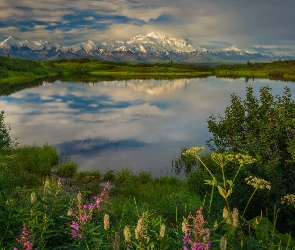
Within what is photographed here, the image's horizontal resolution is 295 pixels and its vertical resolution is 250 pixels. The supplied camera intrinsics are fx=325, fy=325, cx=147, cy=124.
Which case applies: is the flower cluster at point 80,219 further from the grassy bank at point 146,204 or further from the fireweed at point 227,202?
the fireweed at point 227,202

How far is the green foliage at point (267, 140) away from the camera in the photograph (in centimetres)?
1126

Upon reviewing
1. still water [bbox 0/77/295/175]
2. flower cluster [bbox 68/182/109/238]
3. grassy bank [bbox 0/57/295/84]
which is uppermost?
grassy bank [bbox 0/57/295/84]

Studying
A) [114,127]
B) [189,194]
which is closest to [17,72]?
[114,127]

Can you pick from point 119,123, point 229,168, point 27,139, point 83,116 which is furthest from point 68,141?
point 229,168

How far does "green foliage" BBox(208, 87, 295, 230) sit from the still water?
851 cm

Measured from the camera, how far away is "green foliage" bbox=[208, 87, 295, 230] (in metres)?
11.3

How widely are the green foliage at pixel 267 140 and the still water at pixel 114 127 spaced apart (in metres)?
8.51

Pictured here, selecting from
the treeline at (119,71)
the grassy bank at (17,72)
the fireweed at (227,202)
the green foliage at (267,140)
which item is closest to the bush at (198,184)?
the green foliage at (267,140)

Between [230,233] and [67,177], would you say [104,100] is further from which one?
[230,233]

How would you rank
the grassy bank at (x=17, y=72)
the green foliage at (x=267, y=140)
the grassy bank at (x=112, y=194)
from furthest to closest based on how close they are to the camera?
1. the grassy bank at (x=17, y=72)
2. the green foliage at (x=267, y=140)
3. the grassy bank at (x=112, y=194)

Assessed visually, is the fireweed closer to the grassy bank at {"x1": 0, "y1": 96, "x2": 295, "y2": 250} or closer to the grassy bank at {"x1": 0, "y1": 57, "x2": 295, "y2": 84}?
the grassy bank at {"x1": 0, "y1": 96, "x2": 295, "y2": 250}

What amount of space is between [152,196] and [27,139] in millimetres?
17937

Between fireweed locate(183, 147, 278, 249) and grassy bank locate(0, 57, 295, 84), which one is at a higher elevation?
grassy bank locate(0, 57, 295, 84)

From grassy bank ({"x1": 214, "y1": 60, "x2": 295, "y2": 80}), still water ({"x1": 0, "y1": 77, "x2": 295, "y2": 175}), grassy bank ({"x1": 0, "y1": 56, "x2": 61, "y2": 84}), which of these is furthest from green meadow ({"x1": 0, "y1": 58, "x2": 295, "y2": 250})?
grassy bank ({"x1": 214, "y1": 60, "x2": 295, "y2": 80})
